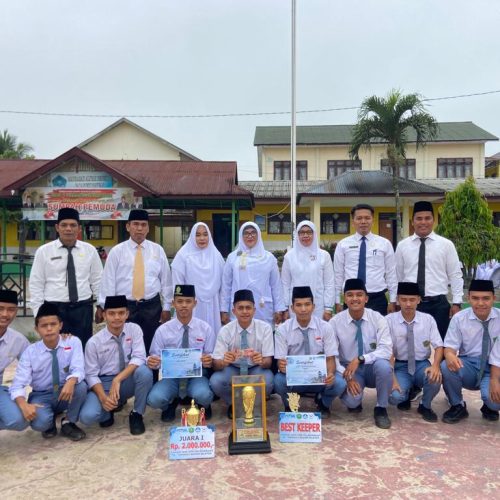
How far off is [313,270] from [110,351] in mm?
2230

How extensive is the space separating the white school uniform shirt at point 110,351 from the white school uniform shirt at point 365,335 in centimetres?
181

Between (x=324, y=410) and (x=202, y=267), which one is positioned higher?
(x=202, y=267)

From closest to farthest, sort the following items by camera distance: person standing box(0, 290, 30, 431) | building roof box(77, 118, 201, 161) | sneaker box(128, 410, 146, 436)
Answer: person standing box(0, 290, 30, 431)
sneaker box(128, 410, 146, 436)
building roof box(77, 118, 201, 161)

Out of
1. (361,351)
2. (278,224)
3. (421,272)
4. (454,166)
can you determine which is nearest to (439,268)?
(421,272)

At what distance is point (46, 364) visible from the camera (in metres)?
3.67

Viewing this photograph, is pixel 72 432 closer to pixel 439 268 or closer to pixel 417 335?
pixel 417 335

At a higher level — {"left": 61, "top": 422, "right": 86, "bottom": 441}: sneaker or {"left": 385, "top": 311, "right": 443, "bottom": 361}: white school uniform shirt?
{"left": 385, "top": 311, "right": 443, "bottom": 361}: white school uniform shirt

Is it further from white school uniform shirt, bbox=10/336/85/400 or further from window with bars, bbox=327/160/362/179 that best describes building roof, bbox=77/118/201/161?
white school uniform shirt, bbox=10/336/85/400

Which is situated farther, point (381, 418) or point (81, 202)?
point (81, 202)

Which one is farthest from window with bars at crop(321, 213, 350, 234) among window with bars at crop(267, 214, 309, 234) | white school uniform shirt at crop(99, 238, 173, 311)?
white school uniform shirt at crop(99, 238, 173, 311)

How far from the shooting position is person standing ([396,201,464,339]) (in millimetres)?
4609

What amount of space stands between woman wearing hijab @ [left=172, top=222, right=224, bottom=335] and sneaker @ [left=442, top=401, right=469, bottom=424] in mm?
2450

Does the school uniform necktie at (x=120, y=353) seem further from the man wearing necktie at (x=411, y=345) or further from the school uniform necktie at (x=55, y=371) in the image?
the man wearing necktie at (x=411, y=345)

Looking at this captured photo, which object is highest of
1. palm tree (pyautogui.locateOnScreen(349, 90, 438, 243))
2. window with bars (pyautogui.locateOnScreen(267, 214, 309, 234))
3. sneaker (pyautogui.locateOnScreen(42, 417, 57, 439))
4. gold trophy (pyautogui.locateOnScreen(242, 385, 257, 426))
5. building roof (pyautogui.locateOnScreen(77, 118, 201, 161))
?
building roof (pyautogui.locateOnScreen(77, 118, 201, 161))
